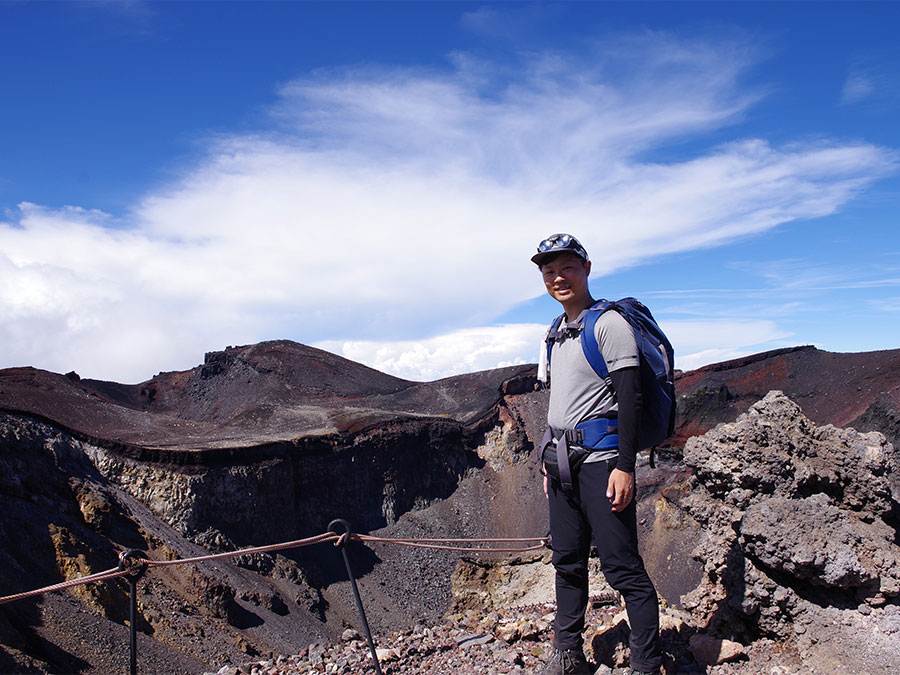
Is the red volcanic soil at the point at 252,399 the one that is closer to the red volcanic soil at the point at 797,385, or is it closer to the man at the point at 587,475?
the red volcanic soil at the point at 797,385

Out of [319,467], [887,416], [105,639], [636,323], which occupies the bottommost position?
[105,639]

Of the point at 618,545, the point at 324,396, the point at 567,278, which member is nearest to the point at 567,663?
the point at 618,545

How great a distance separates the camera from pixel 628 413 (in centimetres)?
275

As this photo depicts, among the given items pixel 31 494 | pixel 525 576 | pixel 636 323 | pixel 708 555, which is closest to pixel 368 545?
pixel 525 576

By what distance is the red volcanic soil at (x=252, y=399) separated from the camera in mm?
14930

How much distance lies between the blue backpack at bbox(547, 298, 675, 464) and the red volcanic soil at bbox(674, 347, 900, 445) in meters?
10.2

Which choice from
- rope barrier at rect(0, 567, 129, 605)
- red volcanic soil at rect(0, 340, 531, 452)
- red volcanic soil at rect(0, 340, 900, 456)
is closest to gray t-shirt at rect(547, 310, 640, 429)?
rope barrier at rect(0, 567, 129, 605)

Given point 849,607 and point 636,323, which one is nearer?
point 636,323

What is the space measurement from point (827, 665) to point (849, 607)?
36 cm

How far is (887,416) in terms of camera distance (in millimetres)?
10359

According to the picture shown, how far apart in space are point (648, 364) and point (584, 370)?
1.00ft

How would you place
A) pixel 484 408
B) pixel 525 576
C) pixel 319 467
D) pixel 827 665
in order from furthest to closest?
pixel 484 408
pixel 319 467
pixel 525 576
pixel 827 665

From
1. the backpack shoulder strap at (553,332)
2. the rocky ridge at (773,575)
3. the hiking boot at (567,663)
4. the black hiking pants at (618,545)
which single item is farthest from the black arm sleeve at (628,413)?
the rocky ridge at (773,575)

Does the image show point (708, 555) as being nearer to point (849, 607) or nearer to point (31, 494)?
point (849, 607)
